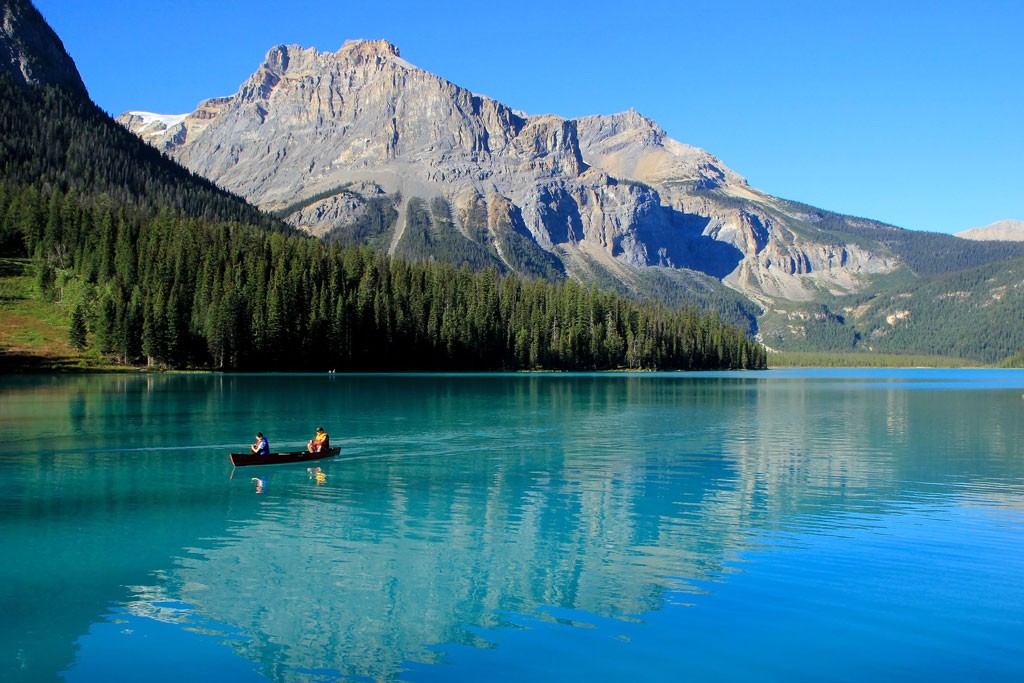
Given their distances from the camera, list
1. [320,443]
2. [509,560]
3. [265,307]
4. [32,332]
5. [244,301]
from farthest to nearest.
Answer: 1. [265,307]
2. [244,301]
3. [32,332]
4. [320,443]
5. [509,560]

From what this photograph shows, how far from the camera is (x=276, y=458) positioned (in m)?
45.0

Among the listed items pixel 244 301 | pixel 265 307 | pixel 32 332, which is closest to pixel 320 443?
pixel 244 301

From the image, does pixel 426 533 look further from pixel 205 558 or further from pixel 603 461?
pixel 603 461

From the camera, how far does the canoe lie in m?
43.9

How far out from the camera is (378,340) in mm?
172500

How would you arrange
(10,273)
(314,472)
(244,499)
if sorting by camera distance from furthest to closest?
(10,273), (314,472), (244,499)

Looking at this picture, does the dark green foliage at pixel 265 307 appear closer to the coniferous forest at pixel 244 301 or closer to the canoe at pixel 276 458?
the coniferous forest at pixel 244 301

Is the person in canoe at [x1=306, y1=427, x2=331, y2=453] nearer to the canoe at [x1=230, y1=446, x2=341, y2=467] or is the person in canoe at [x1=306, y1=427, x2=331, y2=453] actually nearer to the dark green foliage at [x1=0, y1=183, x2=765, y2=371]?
the canoe at [x1=230, y1=446, x2=341, y2=467]

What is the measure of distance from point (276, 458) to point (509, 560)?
2339 cm

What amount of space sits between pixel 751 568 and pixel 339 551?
1331 centimetres

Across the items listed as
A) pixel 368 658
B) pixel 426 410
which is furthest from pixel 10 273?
pixel 368 658

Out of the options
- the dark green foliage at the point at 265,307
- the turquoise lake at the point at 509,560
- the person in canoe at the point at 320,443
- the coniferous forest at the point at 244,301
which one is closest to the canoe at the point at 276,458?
the person in canoe at the point at 320,443

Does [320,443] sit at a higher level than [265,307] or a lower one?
lower

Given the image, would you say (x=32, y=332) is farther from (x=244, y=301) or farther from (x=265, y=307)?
(x=265, y=307)
